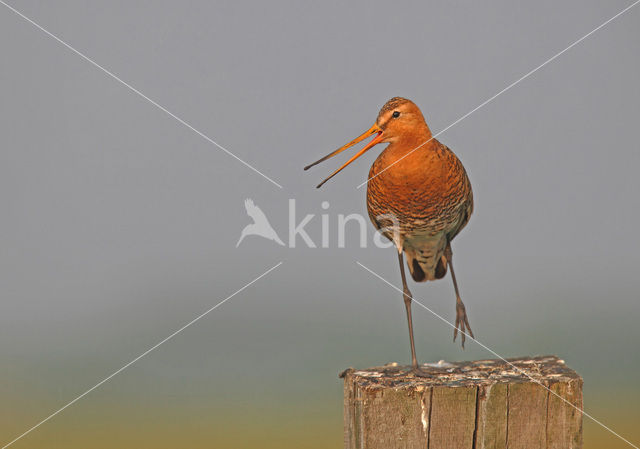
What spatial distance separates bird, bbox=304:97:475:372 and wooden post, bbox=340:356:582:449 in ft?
1.81

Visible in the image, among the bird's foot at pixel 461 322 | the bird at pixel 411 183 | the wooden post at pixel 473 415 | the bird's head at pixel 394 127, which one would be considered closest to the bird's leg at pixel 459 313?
the bird's foot at pixel 461 322

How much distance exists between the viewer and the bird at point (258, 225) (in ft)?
15.7

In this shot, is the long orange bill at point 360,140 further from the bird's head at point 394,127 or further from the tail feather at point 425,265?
the tail feather at point 425,265

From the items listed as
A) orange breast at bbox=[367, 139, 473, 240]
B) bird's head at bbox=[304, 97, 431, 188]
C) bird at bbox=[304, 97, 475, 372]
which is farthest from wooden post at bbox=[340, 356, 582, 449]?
bird's head at bbox=[304, 97, 431, 188]

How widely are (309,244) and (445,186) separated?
1.01m

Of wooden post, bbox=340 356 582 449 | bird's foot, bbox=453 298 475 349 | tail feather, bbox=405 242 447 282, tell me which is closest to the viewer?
wooden post, bbox=340 356 582 449

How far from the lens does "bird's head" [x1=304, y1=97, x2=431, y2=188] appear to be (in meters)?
3.68

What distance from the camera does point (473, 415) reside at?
9.72 feet

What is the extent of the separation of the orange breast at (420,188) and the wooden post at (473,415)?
3.54 feet

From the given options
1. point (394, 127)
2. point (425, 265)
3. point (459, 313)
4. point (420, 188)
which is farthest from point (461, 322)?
point (394, 127)

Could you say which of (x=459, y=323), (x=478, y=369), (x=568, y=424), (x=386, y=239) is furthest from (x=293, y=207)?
(x=568, y=424)

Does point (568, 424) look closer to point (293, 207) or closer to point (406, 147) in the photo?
point (406, 147)

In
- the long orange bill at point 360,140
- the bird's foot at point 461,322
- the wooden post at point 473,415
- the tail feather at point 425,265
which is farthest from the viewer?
the bird's foot at point 461,322

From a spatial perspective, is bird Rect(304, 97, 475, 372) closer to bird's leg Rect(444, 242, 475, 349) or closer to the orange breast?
the orange breast
